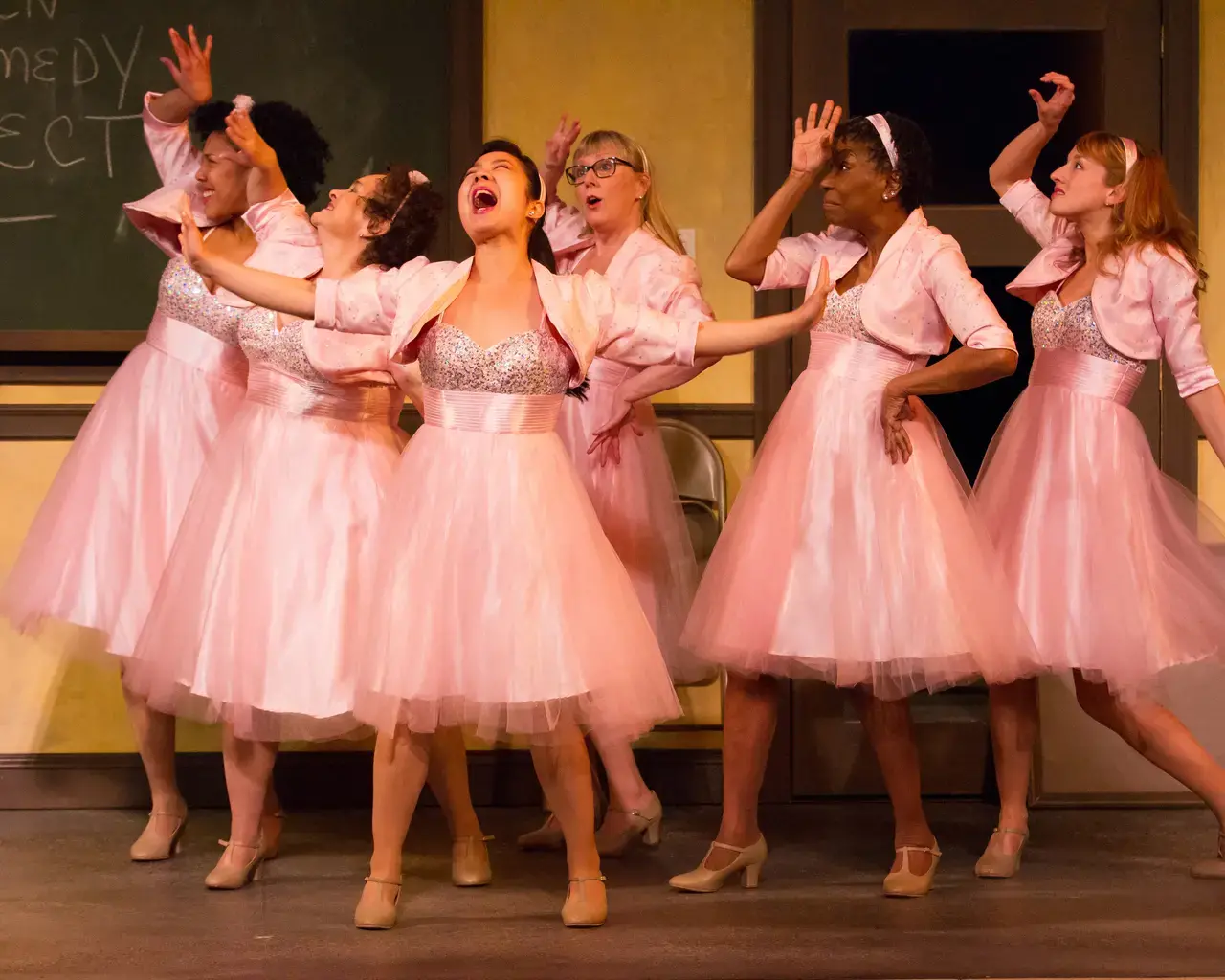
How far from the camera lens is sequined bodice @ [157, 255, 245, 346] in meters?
3.71

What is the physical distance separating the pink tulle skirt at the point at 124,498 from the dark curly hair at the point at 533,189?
3.05 feet

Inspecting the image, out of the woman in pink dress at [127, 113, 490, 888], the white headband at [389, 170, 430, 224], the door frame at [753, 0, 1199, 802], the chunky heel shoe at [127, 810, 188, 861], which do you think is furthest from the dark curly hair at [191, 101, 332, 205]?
the chunky heel shoe at [127, 810, 188, 861]

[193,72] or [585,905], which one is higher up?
[193,72]

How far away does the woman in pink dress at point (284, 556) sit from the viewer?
328 cm

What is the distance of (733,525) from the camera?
11.4ft

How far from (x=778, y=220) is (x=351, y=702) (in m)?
1.38

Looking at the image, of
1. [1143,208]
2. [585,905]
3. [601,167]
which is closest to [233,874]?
[585,905]

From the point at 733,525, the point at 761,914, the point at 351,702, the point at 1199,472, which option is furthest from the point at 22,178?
the point at 1199,472

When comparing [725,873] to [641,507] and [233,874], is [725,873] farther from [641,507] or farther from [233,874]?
[233,874]

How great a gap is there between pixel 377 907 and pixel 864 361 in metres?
1.51

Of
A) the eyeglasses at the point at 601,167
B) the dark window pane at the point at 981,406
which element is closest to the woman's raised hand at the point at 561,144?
the eyeglasses at the point at 601,167

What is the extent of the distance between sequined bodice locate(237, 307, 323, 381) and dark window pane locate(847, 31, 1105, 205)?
7.21 ft

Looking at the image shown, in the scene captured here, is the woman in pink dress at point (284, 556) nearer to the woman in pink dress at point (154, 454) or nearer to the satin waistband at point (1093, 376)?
the woman in pink dress at point (154, 454)

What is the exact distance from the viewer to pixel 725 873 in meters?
3.43
